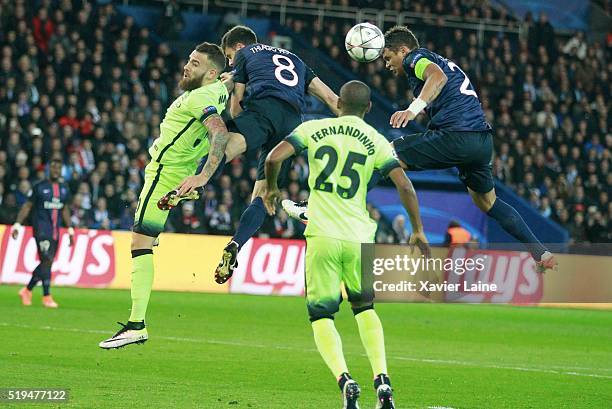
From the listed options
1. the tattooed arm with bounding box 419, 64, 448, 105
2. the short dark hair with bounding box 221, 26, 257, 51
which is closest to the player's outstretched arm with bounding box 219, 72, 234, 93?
the short dark hair with bounding box 221, 26, 257, 51

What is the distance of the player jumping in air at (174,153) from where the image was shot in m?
10.8

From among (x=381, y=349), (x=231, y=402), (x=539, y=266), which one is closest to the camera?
(x=381, y=349)

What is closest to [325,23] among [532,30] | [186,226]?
[532,30]

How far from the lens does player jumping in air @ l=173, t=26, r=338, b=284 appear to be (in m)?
10.8

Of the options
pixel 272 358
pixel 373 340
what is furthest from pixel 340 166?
pixel 272 358

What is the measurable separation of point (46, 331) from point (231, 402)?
570 cm

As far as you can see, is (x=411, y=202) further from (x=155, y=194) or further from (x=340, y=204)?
(x=155, y=194)

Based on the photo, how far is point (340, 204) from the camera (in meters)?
8.62

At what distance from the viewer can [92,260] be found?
22.7m

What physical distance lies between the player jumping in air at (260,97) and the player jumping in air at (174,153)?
0.24 metres

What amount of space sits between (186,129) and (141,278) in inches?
55.0

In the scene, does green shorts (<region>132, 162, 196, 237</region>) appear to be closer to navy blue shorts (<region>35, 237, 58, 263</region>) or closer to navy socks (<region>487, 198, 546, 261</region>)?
navy socks (<region>487, 198, 546, 261</region>)

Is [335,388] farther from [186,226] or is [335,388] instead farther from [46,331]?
[186,226]

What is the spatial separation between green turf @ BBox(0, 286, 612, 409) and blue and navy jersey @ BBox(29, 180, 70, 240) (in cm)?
119
